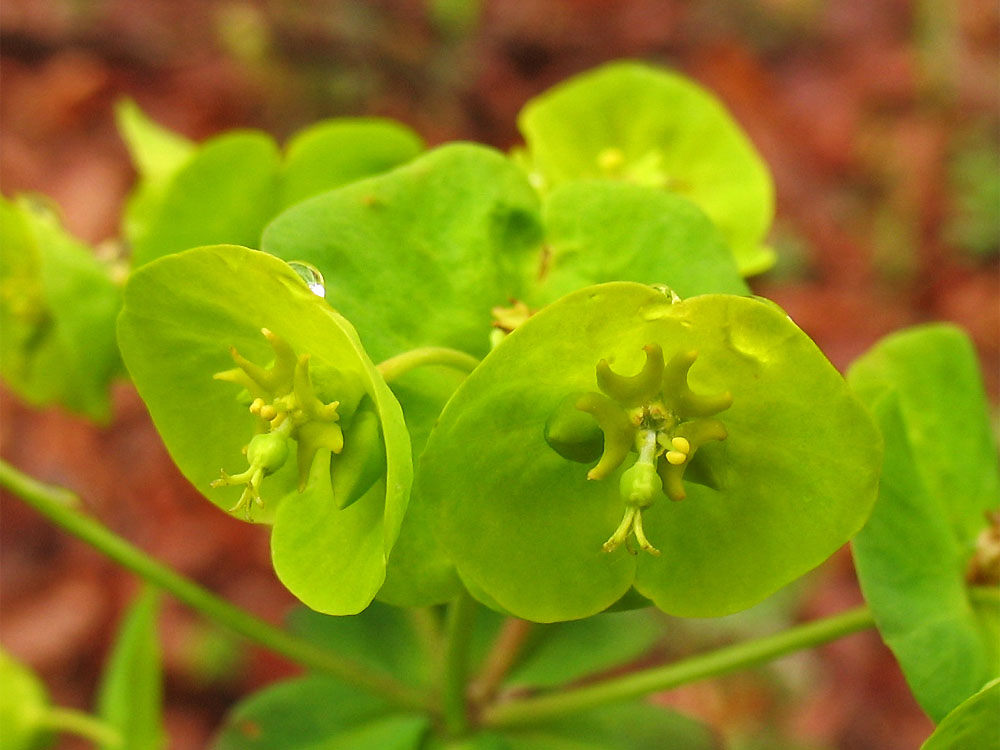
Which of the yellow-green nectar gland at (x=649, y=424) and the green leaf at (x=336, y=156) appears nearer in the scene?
the yellow-green nectar gland at (x=649, y=424)

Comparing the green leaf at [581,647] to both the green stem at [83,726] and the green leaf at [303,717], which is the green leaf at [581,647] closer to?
the green leaf at [303,717]

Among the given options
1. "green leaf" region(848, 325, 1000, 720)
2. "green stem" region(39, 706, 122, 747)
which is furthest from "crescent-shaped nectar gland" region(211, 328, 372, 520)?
"green stem" region(39, 706, 122, 747)

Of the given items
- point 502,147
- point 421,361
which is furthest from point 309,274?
point 502,147

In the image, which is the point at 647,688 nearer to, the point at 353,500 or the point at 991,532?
the point at 991,532

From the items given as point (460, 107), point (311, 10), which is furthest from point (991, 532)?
point (311, 10)

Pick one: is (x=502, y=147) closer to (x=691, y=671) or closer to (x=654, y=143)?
(x=654, y=143)

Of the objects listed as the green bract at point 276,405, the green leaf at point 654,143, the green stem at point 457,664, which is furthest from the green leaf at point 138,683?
the green leaf at point 654,143
